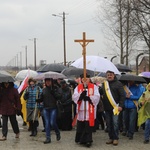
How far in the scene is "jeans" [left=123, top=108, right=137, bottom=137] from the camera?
908cm

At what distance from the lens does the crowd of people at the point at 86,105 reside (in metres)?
8.38

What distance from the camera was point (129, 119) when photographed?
9203 millimetres

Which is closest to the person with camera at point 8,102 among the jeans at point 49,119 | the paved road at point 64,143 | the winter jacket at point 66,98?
the paved road at point 64,143

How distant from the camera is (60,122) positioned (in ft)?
34.7

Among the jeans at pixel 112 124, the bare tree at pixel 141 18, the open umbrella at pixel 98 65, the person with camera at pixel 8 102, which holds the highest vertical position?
the bare tree at pixel 141 18

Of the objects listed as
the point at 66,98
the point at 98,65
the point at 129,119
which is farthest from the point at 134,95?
the point at 66,98

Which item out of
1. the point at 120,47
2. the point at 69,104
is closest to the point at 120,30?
the point at 120,47

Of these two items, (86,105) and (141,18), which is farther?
(141,18)

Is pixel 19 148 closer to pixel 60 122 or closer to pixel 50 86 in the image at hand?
pixel 50 86

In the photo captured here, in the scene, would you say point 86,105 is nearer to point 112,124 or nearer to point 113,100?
point 113,100

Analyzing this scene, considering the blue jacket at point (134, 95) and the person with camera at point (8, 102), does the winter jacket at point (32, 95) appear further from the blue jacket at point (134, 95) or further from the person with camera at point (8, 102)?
the blue jacket at point (134, 95)

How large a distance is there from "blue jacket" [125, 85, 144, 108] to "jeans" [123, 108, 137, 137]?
13 cm

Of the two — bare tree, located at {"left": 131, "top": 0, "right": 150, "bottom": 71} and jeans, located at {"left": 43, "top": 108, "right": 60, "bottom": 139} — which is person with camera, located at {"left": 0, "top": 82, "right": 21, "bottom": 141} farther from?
bare tree, located at {"left": 131, "top": 0, "right": 150, "bottom": 71}

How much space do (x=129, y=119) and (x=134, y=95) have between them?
0.64m
